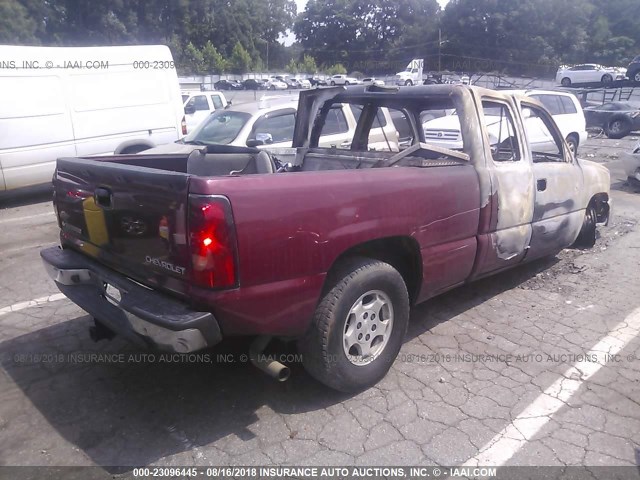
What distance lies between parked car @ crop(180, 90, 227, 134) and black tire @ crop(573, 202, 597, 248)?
10383 mm

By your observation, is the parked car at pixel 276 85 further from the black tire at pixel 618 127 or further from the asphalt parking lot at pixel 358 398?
the asphalt parking lot at pixel 358 398

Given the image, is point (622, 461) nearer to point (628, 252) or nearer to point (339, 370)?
point (339, 370)

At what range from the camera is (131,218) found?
282cm

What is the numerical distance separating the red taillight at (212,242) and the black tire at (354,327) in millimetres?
672

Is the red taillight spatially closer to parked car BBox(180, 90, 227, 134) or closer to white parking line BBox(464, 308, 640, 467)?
white parking line BBox(464, 308, 640, 467)

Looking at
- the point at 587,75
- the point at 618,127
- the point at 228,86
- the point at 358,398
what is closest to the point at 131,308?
the point at 358,398

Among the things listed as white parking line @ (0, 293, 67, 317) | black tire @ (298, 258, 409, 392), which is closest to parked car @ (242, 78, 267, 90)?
white parking line @ (0, 293, 67, 317)

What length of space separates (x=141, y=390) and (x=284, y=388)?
35.5 inches

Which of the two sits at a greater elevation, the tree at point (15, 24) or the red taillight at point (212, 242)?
the tree at point (15, 24)

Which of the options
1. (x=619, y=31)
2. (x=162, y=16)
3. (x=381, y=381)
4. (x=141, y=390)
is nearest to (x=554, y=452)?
(x=381, y=381)

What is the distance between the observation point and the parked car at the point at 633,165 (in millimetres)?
10211

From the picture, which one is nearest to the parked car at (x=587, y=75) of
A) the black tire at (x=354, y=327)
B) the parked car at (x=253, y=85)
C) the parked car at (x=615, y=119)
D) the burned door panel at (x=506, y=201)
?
the parked car at (x=615, y=119)

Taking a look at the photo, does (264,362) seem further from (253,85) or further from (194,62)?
(194,62)

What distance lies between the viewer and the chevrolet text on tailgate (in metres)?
2.53
